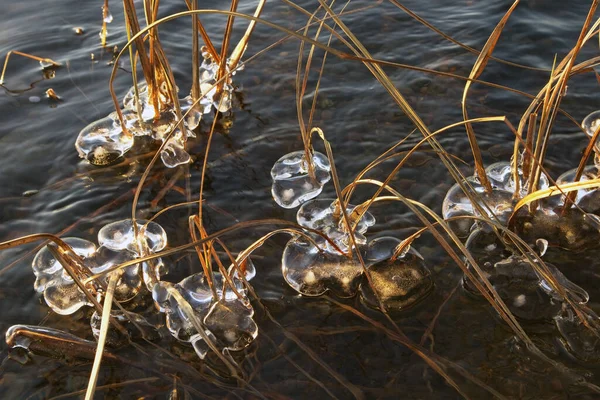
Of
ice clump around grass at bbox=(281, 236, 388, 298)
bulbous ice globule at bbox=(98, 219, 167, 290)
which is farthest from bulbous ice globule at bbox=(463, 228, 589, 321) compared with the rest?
bulbous ice globule at bbox=(98, 219, 167, 290)

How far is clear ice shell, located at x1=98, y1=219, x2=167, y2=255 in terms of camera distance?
243cm

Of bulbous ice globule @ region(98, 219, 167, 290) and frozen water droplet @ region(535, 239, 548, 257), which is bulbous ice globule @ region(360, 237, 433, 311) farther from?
bulbous ice globule @ region(98, 219, 167, 290)

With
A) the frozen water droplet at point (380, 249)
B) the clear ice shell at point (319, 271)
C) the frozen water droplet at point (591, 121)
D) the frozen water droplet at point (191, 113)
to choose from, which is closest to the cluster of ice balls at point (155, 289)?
the clear ice shell at point (319, 271)

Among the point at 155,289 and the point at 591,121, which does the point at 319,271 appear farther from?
the point at 591,121

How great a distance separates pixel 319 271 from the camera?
2342 millimetres

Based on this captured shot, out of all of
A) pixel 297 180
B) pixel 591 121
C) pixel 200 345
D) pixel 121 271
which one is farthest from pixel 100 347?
pixel 591 121

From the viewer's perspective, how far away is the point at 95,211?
2.80 metres

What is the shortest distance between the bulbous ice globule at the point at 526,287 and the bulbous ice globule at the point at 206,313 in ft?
2.57

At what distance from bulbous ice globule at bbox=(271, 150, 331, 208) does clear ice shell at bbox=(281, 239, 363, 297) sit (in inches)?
15.4

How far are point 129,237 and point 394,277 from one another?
37.0 inches

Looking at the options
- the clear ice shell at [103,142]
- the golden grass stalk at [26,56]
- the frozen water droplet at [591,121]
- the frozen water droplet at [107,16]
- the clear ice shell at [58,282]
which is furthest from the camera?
the frozen water droplet at [107,16]

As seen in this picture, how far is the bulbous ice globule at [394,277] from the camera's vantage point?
230 cm

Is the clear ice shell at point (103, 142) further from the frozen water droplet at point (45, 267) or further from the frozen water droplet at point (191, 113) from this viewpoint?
the frozen water droplet at point (45, 267)

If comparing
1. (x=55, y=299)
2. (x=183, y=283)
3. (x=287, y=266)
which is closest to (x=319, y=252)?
(x=287, y=266)
